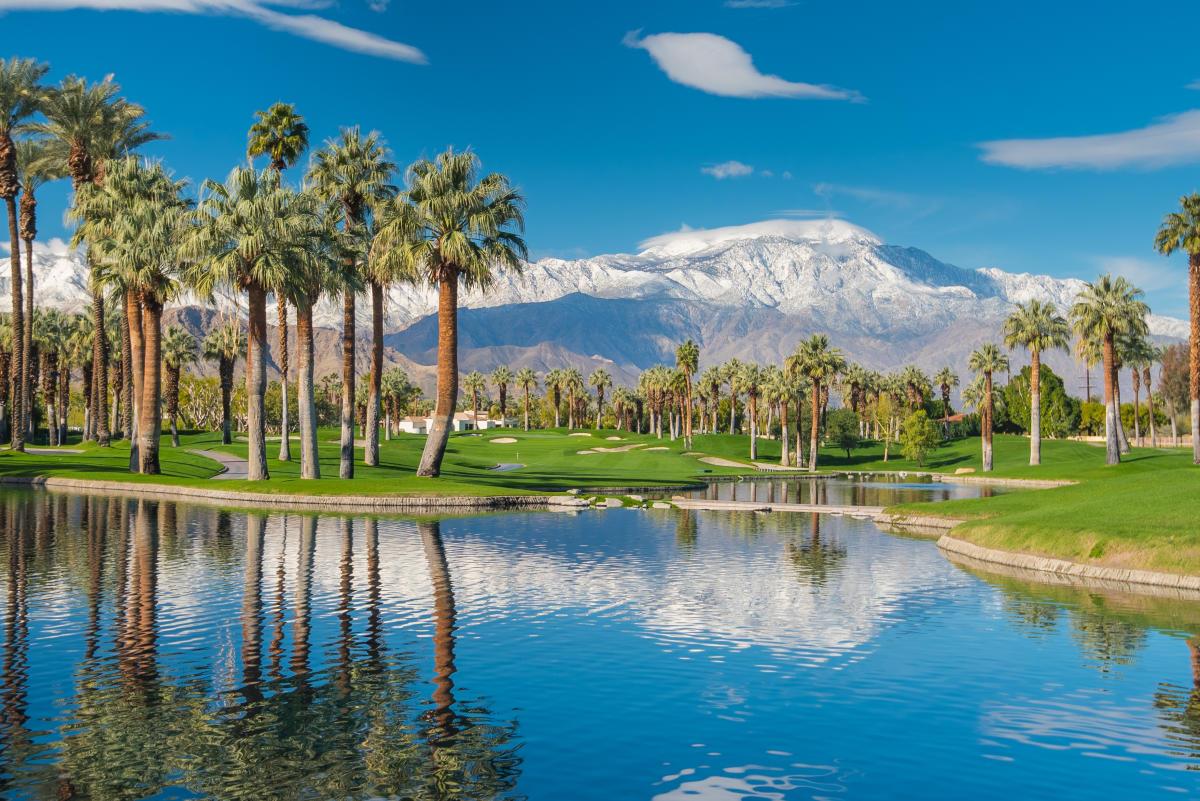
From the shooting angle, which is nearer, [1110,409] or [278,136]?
[278,136]

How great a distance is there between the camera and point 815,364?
424 ft

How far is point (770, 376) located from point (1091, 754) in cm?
13696

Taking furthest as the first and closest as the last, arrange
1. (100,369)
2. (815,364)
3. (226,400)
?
(815,364), (226,400), (100,369)

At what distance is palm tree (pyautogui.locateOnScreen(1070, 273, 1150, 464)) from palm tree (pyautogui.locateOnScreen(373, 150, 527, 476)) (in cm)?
5727

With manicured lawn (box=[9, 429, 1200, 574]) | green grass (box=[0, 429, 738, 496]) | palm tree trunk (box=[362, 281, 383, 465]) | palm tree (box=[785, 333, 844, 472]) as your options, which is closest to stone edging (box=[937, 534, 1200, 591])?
manicured lawn (box=[9, 429, 1200, 574])

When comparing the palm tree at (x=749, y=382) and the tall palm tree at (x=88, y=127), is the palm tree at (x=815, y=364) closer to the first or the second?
the palm tree at (x=749, y=382)

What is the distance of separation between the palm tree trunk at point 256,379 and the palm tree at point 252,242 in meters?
0.06

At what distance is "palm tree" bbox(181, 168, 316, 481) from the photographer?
5675cm

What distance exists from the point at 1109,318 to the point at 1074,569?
221ft

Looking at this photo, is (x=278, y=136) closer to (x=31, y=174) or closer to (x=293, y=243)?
(x=293, y=243)

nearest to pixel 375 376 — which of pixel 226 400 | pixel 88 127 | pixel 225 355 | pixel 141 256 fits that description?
pixel 141 256

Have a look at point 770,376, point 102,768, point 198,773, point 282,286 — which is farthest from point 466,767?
point 770,376

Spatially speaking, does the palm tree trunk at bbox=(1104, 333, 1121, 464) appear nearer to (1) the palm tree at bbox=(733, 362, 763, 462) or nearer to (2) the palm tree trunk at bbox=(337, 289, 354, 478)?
(1) the palm tree at bbox=(733, 362, 763, 462)

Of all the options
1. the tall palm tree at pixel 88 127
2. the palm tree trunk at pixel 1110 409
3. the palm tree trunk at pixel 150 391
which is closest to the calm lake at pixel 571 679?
the palm tree trunk at pixel 150 391
